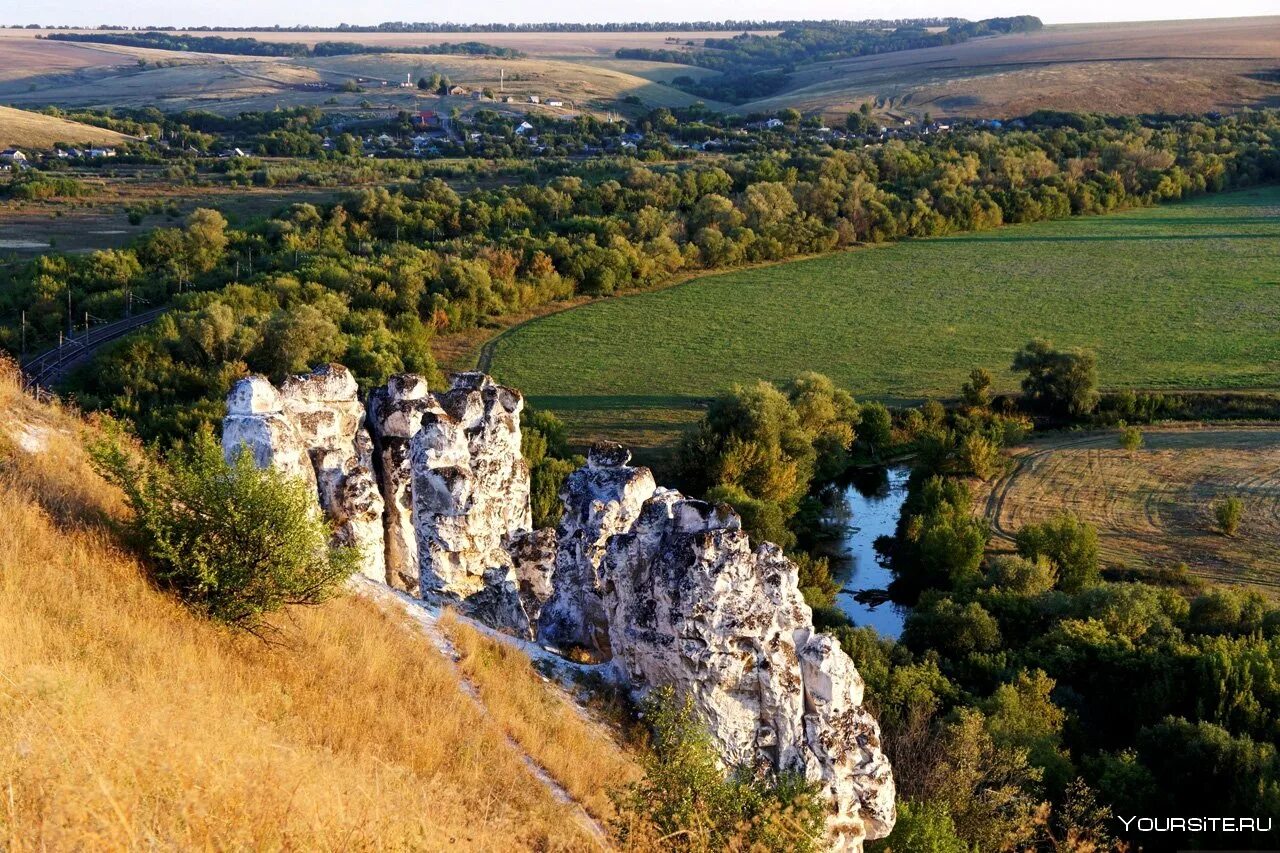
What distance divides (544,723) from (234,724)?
3577 mm

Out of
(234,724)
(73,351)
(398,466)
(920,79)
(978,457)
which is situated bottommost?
(978,457)

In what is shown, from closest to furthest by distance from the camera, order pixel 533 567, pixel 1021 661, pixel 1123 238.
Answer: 1. pixel 533 567
2. pixel 1021 661
3. pixel 1123 238

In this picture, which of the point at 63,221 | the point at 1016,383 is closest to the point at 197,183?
the point at 63,221

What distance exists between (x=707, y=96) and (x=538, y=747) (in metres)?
184

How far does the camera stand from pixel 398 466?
16.9 m

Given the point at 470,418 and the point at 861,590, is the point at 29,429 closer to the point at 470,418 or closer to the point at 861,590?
the point at 470,418

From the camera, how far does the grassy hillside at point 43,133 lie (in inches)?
3856

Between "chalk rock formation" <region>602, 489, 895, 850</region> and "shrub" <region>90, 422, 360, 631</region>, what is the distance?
370 centimetres

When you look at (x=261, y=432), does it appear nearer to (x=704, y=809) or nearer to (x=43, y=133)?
(x=704, y=809)

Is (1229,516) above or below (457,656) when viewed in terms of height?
below

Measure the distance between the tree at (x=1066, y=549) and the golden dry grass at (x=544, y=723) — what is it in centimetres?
2213

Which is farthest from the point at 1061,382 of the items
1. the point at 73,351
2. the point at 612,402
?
the point at 73,351

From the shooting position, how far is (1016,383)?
5038 cm

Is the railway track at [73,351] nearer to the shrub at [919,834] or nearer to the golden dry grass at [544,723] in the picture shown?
the golden dry grass at [544,723]
